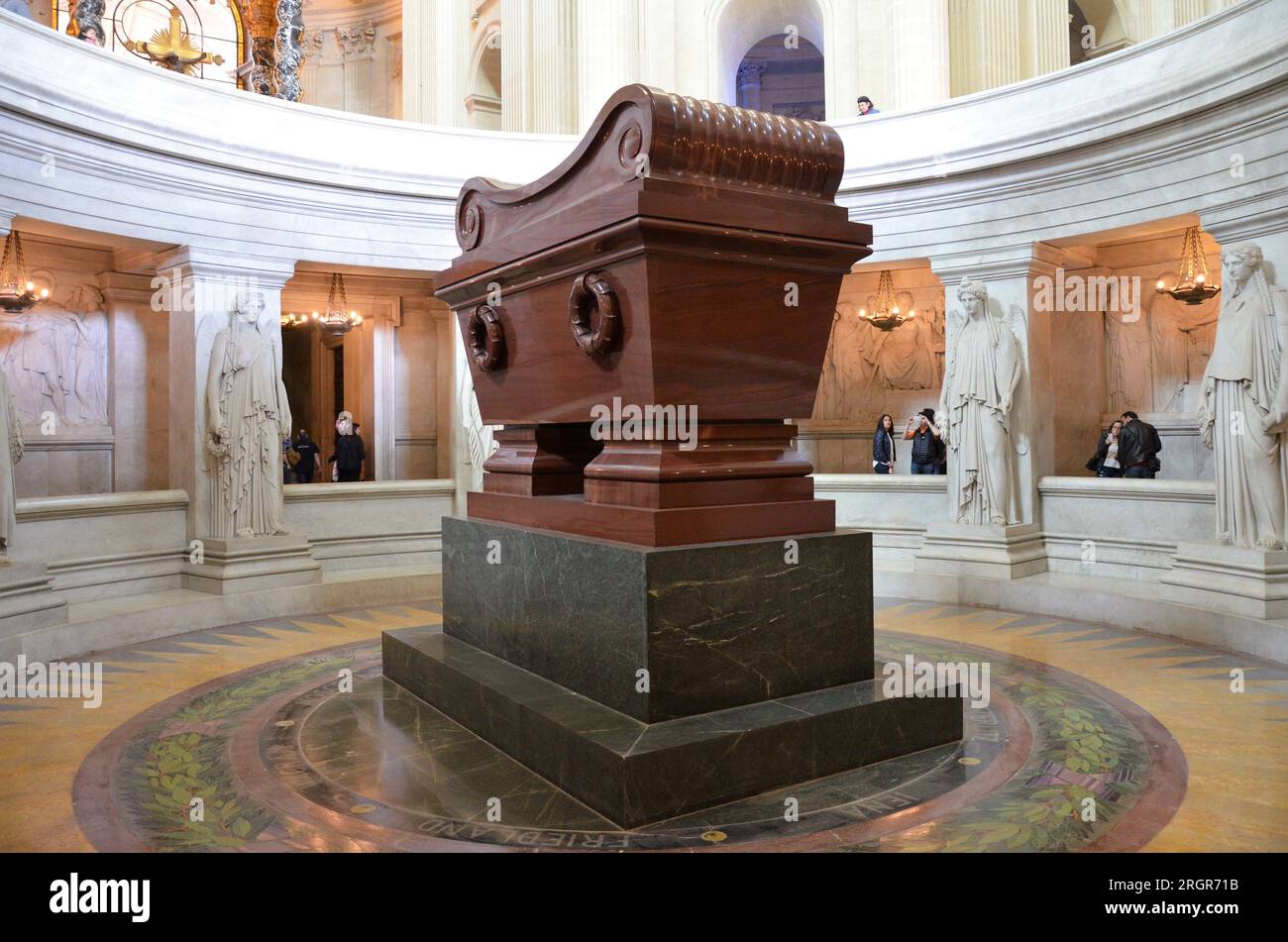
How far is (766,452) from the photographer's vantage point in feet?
11.4

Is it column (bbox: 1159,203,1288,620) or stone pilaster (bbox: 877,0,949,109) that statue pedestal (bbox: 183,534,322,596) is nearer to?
column (bbox: 1159,203,1288,620)

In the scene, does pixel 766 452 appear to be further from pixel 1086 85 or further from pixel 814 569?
pixel 1086 85

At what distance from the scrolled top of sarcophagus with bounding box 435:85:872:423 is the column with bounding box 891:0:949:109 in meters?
9.69

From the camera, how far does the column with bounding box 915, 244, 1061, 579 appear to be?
7.76 meters

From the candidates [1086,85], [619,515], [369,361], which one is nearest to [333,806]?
[619,515]

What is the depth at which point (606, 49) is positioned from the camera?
42.7ft

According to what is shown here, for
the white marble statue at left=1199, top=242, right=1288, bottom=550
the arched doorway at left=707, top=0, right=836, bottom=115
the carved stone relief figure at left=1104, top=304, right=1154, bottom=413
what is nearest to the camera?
the white marble statue at left=1199, top=242, right=1288, bottom=550

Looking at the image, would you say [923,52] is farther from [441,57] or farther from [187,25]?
[187,25]

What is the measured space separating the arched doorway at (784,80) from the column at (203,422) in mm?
16205

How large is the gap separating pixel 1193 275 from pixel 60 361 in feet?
35.7

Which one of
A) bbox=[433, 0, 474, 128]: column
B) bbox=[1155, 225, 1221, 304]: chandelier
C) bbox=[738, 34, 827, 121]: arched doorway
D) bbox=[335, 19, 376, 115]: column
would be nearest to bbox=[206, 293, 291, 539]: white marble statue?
bbox=[1155, 225, 1221, 304]: chandelier

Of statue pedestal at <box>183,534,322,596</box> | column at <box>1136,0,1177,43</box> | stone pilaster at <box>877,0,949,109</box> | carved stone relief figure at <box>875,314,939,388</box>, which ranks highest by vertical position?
column at <box>1136,0,1177,43</box>

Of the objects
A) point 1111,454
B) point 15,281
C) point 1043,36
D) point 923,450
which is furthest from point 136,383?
point 1043,36

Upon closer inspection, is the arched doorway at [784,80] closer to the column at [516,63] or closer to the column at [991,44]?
the column at [516,63]
